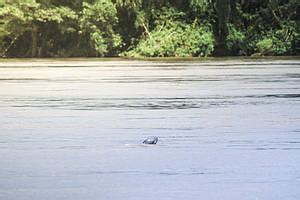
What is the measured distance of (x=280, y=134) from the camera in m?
6.15

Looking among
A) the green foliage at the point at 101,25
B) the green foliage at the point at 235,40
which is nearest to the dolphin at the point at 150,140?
→ the green foliage at the point at 235,40

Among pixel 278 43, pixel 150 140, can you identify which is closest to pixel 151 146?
pixel 150 140

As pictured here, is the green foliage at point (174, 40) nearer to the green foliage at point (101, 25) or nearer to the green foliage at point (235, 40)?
the green foliage at point (235, 40)

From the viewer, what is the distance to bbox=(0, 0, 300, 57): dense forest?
31375 millimetres

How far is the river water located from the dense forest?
803 inches

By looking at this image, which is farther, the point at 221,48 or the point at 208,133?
the point at 221,48

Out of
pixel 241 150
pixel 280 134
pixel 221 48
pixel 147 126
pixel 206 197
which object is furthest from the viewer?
pixel 221 48

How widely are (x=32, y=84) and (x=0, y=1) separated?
20.0 metres

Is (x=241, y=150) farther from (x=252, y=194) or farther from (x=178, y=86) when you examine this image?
(x=178, y=86)

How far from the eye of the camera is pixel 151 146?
5480mm

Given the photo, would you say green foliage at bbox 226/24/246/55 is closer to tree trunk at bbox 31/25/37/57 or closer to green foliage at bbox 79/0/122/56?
green foliage at bbox 79/0/122/56

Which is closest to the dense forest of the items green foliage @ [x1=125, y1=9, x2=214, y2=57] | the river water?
green foliage @ [x1=125, y1=9, x2=214, y2=57]

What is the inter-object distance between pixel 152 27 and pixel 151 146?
27.8 m

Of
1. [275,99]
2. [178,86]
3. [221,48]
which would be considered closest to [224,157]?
[275,99]
